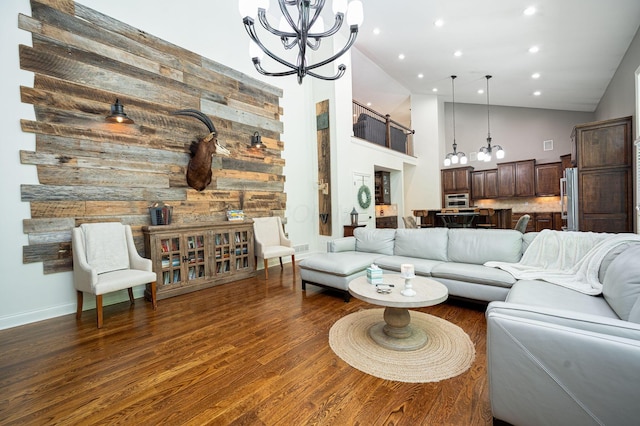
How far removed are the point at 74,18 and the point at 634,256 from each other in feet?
18.9

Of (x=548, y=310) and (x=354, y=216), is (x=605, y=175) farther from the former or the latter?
(x=548, y=310)

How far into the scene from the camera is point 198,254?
384 cm

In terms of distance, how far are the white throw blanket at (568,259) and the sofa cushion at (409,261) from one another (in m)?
0.62

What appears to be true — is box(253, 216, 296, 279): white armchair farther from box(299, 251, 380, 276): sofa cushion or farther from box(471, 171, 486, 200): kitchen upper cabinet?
box(471, 171, 486, 200): kitchen upper cabinet

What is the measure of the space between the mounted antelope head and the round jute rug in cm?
294

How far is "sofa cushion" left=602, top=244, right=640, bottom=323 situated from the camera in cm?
155

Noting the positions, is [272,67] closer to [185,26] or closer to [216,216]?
[185,26]

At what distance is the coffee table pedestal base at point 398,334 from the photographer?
7.15ft

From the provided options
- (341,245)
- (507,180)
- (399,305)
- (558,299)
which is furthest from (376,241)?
(507,180)

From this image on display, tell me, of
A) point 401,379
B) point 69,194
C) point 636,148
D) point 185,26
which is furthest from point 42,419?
point 636,148

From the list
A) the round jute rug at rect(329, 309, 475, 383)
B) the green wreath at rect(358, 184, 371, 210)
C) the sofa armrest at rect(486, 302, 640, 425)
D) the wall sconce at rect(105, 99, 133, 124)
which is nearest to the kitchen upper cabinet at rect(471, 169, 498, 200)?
the green wreath at rect(358, 184, 371, 210)

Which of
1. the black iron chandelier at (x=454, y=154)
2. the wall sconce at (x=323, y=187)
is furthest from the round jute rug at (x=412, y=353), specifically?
the black iron chandelier at (x=454, y=154)

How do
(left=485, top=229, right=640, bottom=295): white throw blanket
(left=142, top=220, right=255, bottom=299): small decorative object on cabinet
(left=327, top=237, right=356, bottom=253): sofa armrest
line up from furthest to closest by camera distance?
(left=327, top=237, right=356, bottom=253): sofa armrest < (left=142, top=220, right=255, bottom=299): small decorative object on cabinet < (left=485, top=229, right=640, bottom=295): white throw blanket

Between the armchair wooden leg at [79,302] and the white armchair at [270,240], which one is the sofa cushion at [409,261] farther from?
the armchair wooden leg at [79,302]
